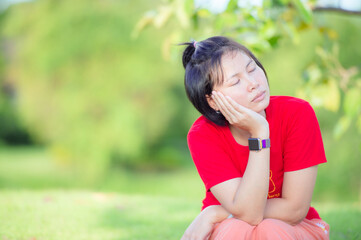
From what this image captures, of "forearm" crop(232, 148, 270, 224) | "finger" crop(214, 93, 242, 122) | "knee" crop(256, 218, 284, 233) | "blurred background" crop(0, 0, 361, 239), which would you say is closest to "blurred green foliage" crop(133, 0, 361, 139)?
"finger" crop(214, 93, 242, 122)

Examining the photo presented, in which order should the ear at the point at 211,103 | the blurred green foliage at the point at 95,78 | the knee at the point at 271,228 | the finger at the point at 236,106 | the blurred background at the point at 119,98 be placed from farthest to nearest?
the blurred green foliage at the point at 95,78
the blurred background at the point at 119,98
the ear at the point at 211,103
the finger at the point at 236,106
the knee at the point at 271,228

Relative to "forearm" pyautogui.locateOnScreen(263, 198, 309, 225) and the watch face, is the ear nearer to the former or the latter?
the watch face

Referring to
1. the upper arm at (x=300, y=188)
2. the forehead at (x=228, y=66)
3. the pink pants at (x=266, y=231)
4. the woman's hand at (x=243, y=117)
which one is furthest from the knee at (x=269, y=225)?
the forehead at (x=228, y=66)

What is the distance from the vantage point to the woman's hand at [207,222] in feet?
5.65

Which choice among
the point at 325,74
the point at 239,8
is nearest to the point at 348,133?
the point at 325,74

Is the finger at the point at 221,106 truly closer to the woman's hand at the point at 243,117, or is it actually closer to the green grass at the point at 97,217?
the woman's hand at the point at 243,117

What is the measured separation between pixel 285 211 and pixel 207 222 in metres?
0.31

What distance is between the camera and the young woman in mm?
1603

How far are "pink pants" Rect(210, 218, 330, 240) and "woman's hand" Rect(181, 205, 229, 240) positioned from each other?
3cm

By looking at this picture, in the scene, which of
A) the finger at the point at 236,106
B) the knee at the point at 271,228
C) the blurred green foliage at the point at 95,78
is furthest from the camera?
the blurred green foliage at the point at 95,78

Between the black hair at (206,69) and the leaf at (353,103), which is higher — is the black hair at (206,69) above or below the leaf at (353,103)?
above

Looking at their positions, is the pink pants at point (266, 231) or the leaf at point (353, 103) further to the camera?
the leaf at point (353, 103)

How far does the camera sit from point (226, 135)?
179cm

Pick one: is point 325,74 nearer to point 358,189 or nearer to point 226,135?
point 226,135
